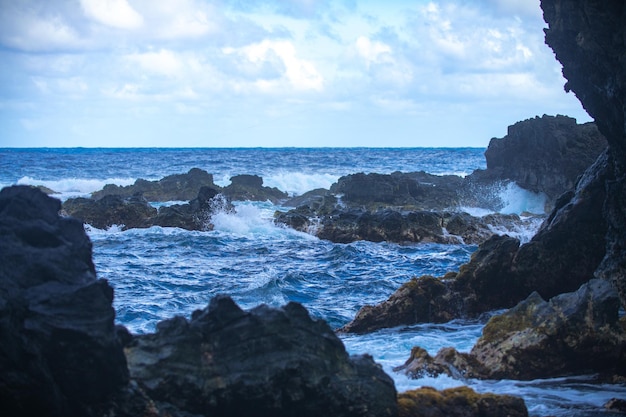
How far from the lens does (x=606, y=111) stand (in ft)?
39.8

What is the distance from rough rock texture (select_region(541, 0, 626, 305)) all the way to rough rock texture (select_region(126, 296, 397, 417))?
21.0 ft

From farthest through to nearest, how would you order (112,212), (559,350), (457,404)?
(112,212) → (559,350) → (457,404)

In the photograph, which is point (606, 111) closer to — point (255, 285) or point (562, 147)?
point (255, 285)

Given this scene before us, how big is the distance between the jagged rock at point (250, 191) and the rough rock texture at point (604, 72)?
27.4 meters

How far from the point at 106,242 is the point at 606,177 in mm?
16738

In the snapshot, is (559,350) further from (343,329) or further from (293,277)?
(293,277)

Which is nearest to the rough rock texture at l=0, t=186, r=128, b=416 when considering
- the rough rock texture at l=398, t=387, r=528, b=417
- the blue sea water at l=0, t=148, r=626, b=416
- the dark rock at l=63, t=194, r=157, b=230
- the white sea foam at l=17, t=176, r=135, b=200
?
the rough rock texture at l=398, t=387, r=528, b=417

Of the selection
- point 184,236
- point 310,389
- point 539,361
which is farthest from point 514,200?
point 310,389

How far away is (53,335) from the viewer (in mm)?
6359

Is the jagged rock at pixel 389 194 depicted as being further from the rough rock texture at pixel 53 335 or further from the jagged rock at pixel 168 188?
the rough rock texture at pixel 53 335

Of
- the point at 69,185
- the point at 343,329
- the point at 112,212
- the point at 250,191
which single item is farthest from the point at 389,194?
the point at 69,185

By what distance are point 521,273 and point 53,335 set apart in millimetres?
8800

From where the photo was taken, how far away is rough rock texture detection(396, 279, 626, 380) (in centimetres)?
899

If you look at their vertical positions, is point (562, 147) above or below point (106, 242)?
above
